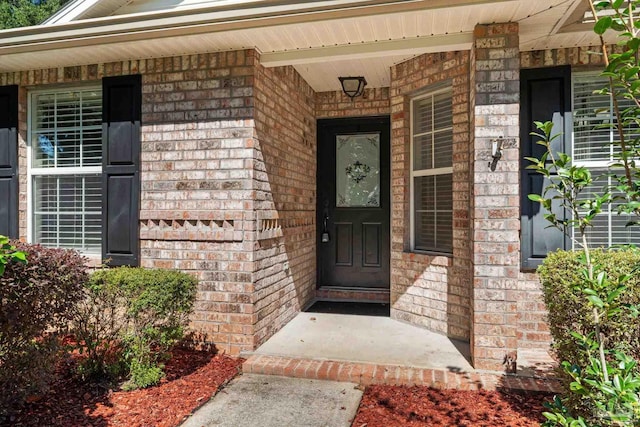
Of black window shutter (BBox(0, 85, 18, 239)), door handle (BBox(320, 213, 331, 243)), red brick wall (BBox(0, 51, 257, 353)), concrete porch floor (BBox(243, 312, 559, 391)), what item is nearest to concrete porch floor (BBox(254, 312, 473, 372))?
concrete porch floor (BBox(243, 312, 559, 391))

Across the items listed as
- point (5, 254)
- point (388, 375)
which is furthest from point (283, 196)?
point (5, 254)

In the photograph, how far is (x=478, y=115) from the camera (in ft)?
10.8

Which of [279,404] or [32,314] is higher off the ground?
[32,314]

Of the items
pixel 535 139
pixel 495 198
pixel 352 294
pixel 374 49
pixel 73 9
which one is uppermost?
pixel 73 9

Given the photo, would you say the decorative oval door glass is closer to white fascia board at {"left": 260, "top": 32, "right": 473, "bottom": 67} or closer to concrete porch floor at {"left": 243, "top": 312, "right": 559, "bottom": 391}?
concrete porch floor at {"left": 243, "top": 312, "right": 559, "bottom": 391}

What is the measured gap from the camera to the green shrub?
216cm

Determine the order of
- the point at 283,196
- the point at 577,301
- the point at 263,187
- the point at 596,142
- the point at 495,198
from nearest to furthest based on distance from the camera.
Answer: the point at 577,301
the point at 495,198
the point at 596,142
the point at 263,187
the point at 283,196

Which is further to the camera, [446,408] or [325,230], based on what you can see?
[325,230]

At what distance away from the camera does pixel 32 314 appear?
240 cm

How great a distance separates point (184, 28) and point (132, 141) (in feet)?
4.39

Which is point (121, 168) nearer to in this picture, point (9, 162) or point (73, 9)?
point (9, 162)

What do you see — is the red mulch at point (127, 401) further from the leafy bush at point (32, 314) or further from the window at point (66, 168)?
the window at point (66, 168)

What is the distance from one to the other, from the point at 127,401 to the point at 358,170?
4.00 meters

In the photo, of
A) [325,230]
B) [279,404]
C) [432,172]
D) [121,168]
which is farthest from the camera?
[325,230]
